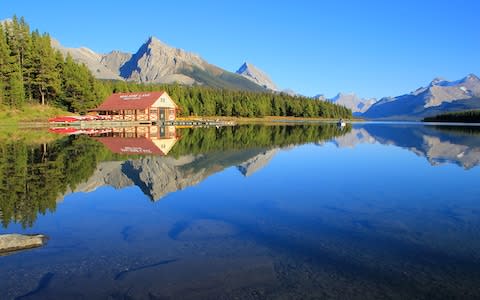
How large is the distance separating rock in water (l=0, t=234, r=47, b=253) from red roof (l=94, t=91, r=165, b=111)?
9412 cm

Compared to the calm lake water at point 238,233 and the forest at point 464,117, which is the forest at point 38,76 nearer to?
the calm lake water at point 238,233

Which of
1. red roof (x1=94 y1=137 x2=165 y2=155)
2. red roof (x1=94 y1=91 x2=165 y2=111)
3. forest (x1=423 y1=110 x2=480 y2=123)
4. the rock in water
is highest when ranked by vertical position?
red roof (x1=94 y1=91 x2=165 y2=111)

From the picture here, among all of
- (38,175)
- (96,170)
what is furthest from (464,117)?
(38,175)

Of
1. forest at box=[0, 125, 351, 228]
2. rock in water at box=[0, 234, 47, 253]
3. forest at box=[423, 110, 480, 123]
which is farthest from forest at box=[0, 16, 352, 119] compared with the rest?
forest at box=[423, 110, 480, 123]

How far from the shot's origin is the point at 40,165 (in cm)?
2466

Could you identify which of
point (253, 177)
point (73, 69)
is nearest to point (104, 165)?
point (253, 177)

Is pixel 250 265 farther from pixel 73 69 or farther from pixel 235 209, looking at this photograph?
pixel 73 69

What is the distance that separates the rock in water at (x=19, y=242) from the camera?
10227mm

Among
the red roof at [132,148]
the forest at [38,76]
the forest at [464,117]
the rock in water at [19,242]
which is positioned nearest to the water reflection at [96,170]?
the red roof at [132,148]

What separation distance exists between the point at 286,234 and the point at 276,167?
15.4 m

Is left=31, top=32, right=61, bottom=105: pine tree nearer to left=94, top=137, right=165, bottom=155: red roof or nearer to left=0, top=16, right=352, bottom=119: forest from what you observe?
left=0, top=16, right=352, bottom=119: forest

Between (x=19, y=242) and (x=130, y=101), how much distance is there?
10065 centimetres

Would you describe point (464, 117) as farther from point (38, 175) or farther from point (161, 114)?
point (38, 175)

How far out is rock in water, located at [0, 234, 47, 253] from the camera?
10227 mm
